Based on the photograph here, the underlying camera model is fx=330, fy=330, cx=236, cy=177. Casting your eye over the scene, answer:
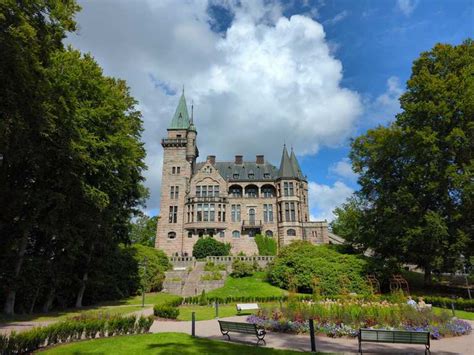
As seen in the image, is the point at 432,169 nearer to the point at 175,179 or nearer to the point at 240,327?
the point at 240,327

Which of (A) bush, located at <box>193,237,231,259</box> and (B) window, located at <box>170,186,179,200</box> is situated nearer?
(A) bush, located at <box>193,237,231,259</box>

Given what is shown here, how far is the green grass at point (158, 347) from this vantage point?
9.88 metres

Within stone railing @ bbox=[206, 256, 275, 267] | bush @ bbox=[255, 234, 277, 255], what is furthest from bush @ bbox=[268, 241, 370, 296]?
bush @ bbox=[255, 234, 277, 255]

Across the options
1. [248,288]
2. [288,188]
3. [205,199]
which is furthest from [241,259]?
[288,188]

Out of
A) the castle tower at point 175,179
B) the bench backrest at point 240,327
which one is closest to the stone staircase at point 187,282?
the castle tower at point 175,179

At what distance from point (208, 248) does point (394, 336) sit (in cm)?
3859

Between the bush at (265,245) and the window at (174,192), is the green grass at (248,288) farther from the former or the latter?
the window at (174,192)

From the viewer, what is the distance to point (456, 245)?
1021 inches

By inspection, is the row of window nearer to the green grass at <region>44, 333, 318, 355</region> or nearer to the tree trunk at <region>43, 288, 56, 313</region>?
the tree trunk at <region>43, 288, 56, 313</region>

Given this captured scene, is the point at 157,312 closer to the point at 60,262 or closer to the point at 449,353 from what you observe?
the point at 60,262

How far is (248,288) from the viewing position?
33406 mm

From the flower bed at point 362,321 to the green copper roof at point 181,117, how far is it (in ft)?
154

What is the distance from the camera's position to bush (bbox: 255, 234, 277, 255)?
49.6 metres

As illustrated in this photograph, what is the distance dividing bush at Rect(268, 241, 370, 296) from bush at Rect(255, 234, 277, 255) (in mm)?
13369
